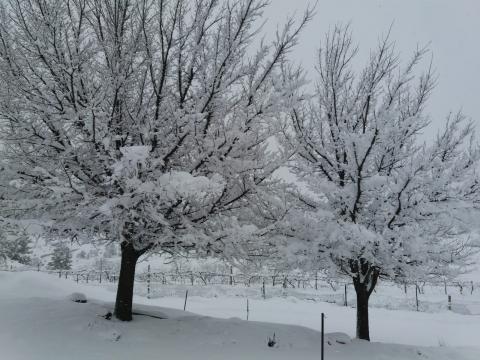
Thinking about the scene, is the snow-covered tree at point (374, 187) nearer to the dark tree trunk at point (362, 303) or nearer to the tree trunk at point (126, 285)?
the dark tree trunk at point (362, 303)

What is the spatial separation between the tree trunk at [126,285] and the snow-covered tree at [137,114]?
0.63 meters

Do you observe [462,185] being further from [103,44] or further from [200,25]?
[103,44]

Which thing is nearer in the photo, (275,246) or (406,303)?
(275,246)

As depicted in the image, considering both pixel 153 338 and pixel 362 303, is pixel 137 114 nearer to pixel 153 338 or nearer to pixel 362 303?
pixel 153 338

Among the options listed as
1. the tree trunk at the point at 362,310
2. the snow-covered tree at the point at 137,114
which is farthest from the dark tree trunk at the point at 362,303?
the snow-covered tree at the point at 137,114

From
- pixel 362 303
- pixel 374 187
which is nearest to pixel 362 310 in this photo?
pixel 362 303

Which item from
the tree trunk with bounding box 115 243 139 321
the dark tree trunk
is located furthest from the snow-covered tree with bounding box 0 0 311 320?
the dark tree trunk

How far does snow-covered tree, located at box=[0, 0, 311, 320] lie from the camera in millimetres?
5629

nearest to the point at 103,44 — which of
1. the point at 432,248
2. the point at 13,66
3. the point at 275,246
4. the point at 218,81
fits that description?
the point at 13,66

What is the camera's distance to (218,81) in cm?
594

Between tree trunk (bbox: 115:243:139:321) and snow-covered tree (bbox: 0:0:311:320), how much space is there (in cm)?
63

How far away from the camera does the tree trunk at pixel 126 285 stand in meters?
7.02

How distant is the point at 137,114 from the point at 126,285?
2956 mm

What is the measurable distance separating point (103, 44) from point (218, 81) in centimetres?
173
